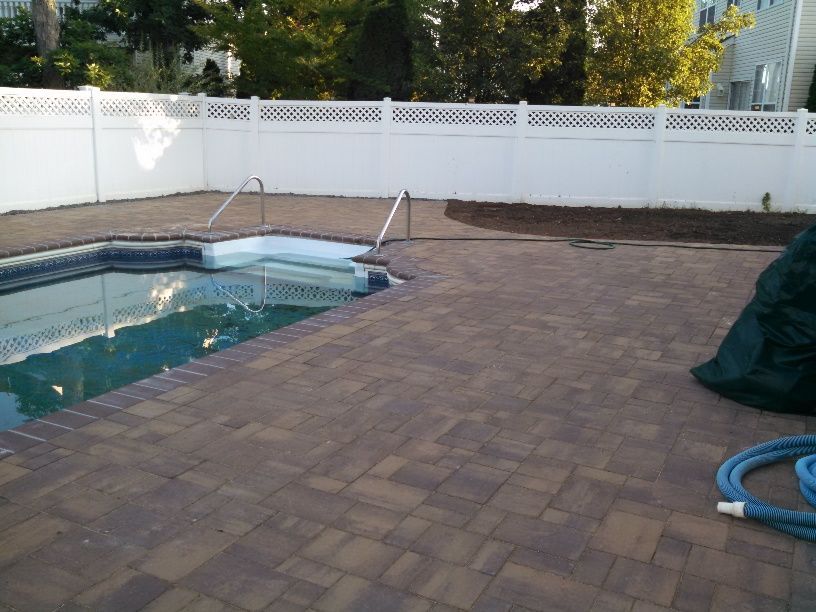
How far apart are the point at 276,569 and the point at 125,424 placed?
1527 mm

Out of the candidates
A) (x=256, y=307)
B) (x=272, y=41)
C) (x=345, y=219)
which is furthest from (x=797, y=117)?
(x=272, y=41)

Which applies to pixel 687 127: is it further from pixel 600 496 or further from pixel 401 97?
pixel 600 496

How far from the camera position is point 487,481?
3.24 m

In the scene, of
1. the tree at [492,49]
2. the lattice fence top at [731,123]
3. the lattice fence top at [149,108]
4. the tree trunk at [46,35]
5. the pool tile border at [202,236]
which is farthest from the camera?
the tree trunk at [46,35]

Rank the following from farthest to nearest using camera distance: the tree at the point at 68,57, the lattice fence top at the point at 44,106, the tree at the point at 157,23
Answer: the tree at the point at 157,23 → the tree at the point at 68,57 → the lattice fence top at the point at 44,106

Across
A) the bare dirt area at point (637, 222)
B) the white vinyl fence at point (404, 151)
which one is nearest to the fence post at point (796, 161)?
the white vinyl fence at point (404, 151)

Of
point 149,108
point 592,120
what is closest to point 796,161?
point 592,120

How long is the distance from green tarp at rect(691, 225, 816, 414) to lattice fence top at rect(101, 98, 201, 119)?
10.2m

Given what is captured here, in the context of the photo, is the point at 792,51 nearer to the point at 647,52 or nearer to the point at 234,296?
the point at 647,52

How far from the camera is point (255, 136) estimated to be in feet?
43.1

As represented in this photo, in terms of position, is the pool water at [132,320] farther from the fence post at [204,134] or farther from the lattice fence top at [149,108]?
the fence post at [204,134]

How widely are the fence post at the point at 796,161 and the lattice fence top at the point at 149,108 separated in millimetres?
9587

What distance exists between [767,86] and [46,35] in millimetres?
16356

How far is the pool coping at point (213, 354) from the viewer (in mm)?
3699
